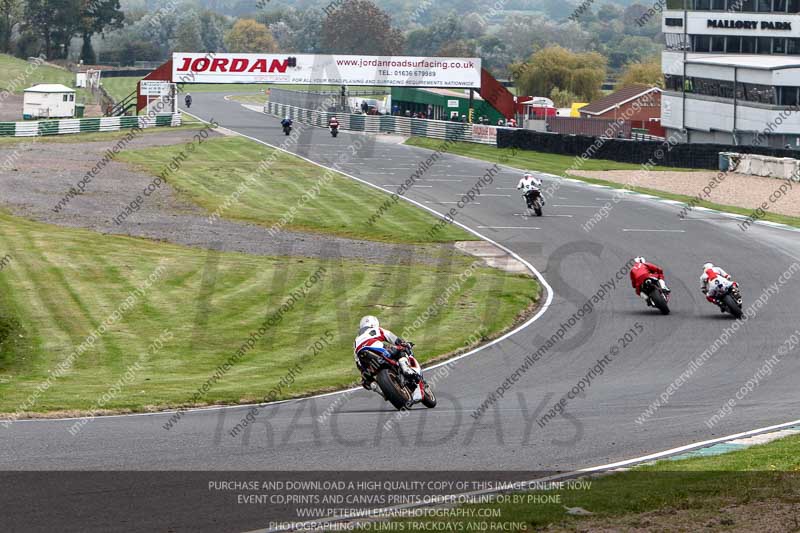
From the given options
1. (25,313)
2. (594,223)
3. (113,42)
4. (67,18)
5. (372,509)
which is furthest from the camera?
(113,42)

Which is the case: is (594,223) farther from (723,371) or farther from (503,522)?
(503,522)

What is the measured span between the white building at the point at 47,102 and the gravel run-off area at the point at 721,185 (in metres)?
42.4

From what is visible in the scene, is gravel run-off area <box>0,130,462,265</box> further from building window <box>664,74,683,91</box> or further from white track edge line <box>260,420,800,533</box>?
building window <box>664,74,683,91</box>

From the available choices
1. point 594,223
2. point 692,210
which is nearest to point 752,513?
point 594,223

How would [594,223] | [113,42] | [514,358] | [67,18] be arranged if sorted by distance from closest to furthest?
[514,358], [594,223], [67,18], [113,42]

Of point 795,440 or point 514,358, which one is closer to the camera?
point 795,440

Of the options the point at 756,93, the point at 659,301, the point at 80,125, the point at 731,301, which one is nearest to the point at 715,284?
the point at 731,301

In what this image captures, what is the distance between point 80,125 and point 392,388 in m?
62.1

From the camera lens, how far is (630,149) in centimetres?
5703

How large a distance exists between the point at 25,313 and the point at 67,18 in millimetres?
128035

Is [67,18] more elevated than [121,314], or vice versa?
[67,18]

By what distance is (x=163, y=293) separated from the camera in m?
25.3

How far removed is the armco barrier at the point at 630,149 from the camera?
53438 mm

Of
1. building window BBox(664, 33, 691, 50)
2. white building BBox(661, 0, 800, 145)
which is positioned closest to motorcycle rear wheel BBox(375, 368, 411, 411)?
white building BBox(661, 0, 800, 145)
